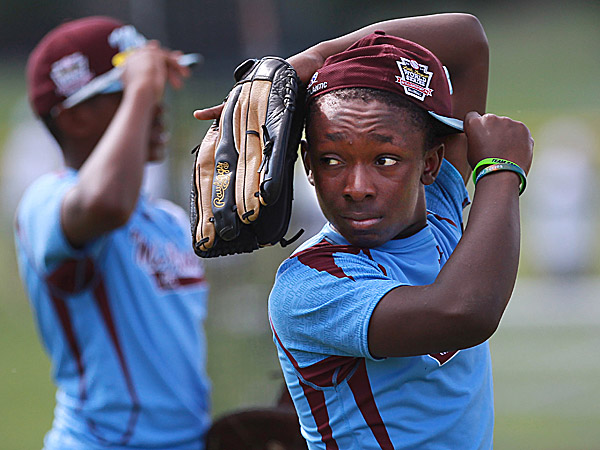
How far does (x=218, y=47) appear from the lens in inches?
278

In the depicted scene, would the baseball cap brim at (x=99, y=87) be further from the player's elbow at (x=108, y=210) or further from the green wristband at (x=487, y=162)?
the green wristband at (x=487, y=162)

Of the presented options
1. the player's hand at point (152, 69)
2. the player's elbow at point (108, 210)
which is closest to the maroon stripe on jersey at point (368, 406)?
the player's elbow at point (108, 210)

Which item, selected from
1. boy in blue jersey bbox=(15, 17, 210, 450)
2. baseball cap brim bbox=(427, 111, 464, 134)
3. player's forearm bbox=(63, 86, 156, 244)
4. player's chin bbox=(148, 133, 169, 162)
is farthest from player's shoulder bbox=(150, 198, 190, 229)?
baseball cap brim bbox=(427, 111, 464, 134)

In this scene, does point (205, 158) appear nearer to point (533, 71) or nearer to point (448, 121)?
point (448, 121)

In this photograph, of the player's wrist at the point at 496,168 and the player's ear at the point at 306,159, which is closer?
the player's wrist at the point at 496,168

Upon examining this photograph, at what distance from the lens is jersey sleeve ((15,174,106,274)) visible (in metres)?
3.08

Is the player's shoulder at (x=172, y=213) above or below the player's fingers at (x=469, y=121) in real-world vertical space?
below

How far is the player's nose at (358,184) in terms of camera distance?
1692 mm

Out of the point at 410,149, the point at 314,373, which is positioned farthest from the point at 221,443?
the point at 410,149

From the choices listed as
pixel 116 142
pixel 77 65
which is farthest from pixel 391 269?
pixel 77 65

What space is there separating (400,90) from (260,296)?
3585 mm

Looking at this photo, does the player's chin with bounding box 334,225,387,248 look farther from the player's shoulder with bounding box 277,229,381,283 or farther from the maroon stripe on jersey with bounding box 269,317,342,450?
the maroon stripe on jersey with bounding box 269,317,342,450

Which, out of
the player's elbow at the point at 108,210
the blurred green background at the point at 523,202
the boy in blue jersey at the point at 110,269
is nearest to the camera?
the player's elbow at the point at 108,210

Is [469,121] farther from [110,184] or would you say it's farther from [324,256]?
[110,184]
